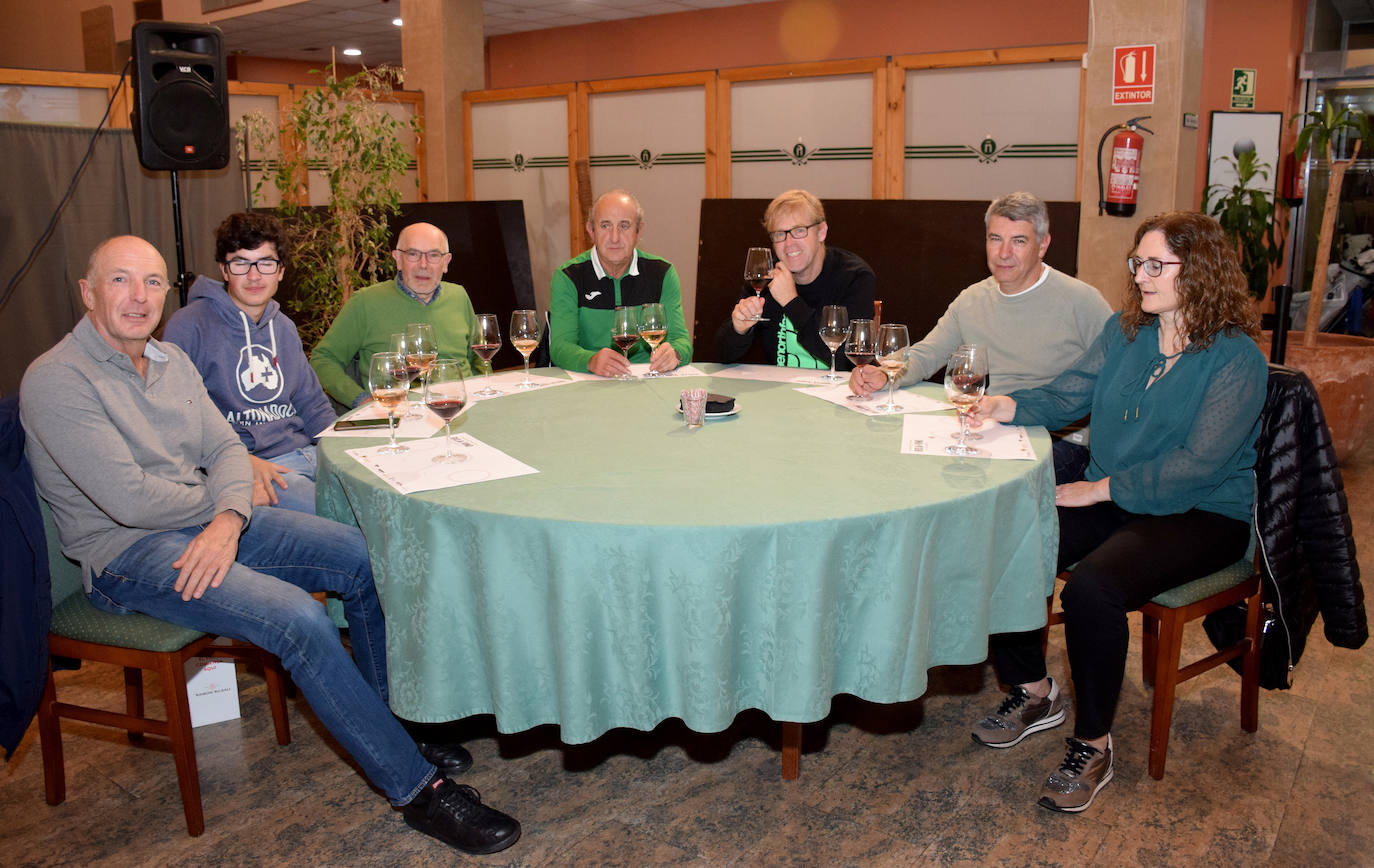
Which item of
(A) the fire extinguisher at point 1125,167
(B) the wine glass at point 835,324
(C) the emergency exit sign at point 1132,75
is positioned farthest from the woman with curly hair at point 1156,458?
(C) the emergency exit sign at point 1132,75

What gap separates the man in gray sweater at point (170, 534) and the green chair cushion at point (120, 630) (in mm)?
22

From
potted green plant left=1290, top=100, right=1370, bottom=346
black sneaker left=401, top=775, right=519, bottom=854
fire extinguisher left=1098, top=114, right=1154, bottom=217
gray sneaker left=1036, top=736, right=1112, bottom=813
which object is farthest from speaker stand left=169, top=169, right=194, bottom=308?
potted green plant left=1290, top=100, right=1370, bottom=346

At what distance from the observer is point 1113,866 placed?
2176 millimetres

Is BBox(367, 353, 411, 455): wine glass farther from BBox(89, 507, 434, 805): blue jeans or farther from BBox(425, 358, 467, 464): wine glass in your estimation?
BBox(89, 507, 434, 805): blue jeans

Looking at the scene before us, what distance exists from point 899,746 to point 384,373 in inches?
62.7

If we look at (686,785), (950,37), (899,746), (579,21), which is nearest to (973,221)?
(899,746)

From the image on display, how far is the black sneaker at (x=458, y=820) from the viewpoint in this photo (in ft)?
7.32

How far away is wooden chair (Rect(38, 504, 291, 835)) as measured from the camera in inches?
87.7

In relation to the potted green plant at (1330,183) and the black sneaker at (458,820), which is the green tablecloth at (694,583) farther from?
the potted green plant at (1330,183)

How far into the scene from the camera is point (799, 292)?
12.1 ft

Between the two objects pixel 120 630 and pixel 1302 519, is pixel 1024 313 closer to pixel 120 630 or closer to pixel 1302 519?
pixel 1302 519

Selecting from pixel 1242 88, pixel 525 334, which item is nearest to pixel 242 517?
pixel 525 334

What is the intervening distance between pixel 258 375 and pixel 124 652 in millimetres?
1034

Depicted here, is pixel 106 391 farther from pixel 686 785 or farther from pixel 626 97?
pixel 626 97
